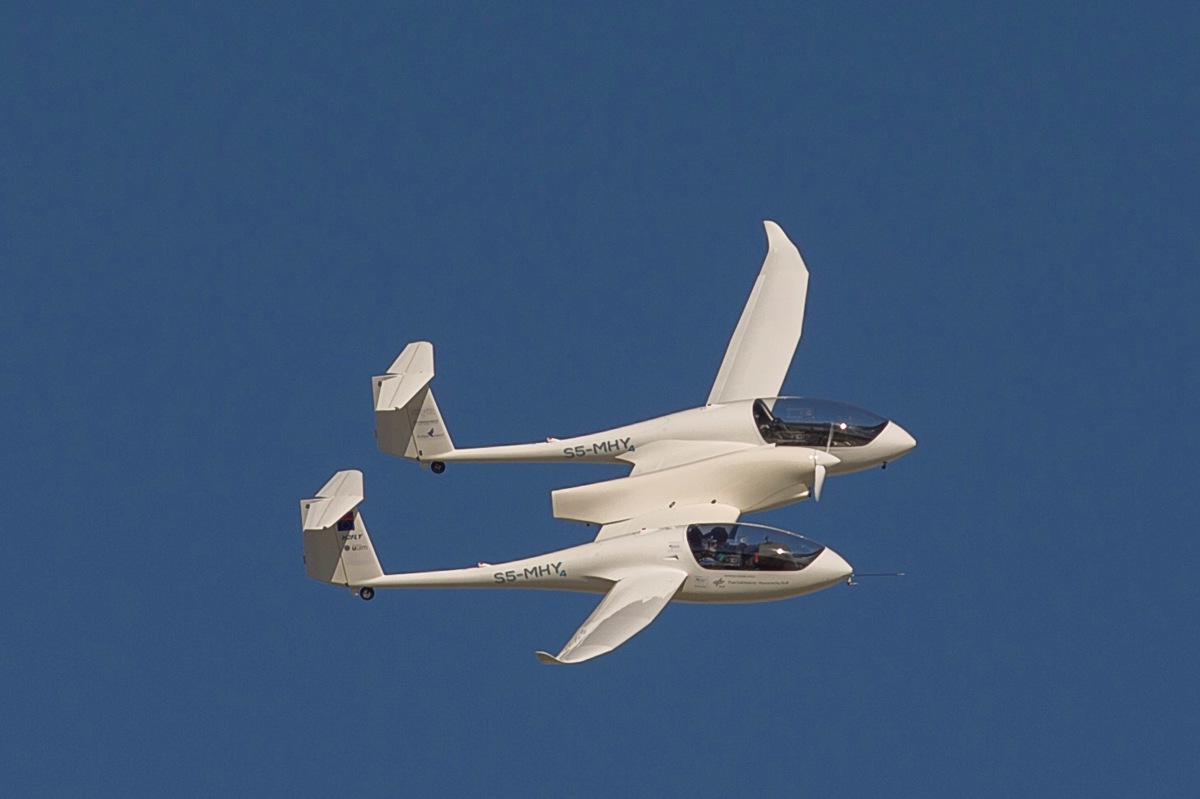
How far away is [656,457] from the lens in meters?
60.8

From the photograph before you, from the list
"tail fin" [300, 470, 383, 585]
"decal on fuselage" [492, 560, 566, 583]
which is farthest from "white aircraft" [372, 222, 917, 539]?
"tail fin" [300, 470, 383, 585]

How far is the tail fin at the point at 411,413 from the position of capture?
2402 inches

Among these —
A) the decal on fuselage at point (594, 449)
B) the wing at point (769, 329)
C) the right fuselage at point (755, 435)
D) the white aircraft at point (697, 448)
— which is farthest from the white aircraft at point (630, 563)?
the wing at point (769, 329)

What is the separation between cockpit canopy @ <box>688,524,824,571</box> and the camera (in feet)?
185

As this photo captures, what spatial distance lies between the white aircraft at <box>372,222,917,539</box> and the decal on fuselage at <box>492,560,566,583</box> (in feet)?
6.86

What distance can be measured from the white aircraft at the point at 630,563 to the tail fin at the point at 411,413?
450 cm

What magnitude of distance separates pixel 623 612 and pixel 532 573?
8.63 ft

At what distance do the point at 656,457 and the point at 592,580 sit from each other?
5059 millimetres

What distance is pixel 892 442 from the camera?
60.6m

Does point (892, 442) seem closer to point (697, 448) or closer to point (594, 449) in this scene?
point (697, 448)

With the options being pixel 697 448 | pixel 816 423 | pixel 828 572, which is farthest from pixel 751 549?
pixel 816 423

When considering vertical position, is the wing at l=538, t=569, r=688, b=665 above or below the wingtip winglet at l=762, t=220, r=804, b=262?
below

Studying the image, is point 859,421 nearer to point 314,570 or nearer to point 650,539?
point 650,539

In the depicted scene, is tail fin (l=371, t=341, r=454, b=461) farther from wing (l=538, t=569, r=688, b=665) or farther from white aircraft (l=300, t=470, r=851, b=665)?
wing (l=538, t=569, r=688, b=665)
